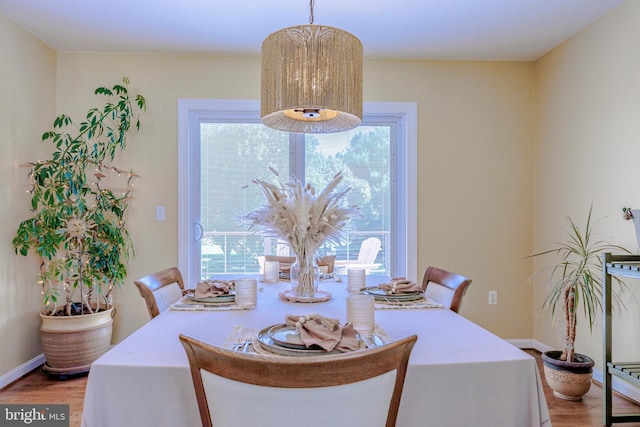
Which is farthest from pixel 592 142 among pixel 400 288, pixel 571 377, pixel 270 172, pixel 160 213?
pixel 160 213

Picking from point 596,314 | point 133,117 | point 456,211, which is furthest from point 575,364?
point 133,117

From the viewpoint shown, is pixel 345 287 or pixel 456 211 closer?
pixel 345 287

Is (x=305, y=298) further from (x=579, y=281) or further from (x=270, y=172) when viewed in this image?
(x=579, y=281)

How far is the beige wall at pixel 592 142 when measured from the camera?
252cm

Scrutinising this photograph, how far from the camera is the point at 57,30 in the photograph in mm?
2916

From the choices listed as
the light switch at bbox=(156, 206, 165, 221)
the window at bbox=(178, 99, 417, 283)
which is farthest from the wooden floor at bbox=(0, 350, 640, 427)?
the light switch at bbox=(156, 206, 165, 221)

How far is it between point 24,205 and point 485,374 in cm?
316

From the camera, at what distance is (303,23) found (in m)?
2.85

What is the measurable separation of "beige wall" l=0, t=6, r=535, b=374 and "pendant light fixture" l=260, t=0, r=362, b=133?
5.87 feet

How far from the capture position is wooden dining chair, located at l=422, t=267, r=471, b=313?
1.77 meters

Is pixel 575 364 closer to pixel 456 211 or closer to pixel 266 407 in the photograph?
pixel 456 211

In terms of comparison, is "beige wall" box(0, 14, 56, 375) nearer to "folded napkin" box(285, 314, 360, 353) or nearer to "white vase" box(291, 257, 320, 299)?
"white vase" box(291, 257, 320, 299)

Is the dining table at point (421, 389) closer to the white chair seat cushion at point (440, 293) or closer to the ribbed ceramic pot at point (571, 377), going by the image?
the white chair seat cushion at point (440, 293)

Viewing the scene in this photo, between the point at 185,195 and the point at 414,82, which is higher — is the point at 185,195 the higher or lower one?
the lower one
